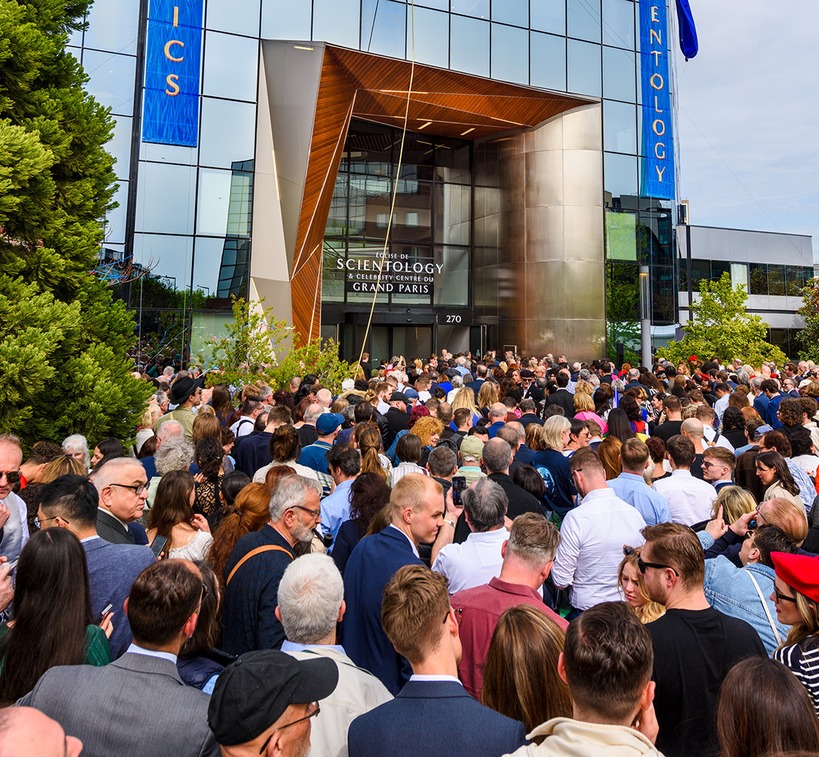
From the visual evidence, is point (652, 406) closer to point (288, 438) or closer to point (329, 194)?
point (288, 438)

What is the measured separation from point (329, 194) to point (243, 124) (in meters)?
3.39

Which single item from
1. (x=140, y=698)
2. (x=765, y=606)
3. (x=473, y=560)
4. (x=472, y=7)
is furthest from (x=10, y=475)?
(x=472, y=7)

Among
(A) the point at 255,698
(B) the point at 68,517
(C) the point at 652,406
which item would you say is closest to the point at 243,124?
(C) the point at 652,406

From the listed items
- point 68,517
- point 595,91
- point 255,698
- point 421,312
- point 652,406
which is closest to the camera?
point 255,698

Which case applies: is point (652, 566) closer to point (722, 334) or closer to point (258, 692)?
point (258, 692)

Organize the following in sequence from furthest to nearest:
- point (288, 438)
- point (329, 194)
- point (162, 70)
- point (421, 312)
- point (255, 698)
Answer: point (421, 312), point (329, 194), point (162, 70), point (288, 438), point (255, 698)

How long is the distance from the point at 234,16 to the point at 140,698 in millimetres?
21218

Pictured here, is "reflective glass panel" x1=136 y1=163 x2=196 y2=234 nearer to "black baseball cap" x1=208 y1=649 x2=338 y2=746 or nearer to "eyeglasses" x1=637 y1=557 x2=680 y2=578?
"eyeglasses" x1=637 y1=557 x2=680 y2=578

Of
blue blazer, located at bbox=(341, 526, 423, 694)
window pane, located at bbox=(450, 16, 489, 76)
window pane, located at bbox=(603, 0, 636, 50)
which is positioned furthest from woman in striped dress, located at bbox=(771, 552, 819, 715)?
window pane, located at bbox=(603, 0, 636, 50)

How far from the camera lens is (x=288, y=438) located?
6305mm

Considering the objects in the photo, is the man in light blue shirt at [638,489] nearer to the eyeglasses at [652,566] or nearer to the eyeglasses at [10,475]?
the eyeglasses at [652,566]

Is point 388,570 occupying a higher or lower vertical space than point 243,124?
lower

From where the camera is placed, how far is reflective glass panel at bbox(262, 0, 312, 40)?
2016 centimetres

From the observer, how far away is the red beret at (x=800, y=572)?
9.60ft
